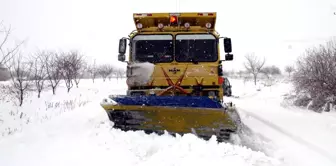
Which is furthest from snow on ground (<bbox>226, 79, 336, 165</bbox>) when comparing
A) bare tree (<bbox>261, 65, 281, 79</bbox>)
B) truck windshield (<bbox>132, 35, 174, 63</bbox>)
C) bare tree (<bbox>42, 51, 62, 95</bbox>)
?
bare tree (<bbox>261, 65, 281, 79</bbox>)

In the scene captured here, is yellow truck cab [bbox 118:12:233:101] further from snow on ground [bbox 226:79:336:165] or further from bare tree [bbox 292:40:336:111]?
bare tree [bbox 292:40:336:111]

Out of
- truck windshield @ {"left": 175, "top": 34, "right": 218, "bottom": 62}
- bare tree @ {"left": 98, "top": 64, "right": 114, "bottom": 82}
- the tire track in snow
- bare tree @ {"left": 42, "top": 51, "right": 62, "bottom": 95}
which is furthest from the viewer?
bare tree @ {"left": 98, "top": 64, "right": 114, "bottom": 82}

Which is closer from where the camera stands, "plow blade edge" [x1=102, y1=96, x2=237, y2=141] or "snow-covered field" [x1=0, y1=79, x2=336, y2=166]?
"snow-covered field" [x1=0, y1=79, x2=336, y2=166]

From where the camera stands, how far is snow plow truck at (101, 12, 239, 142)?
5500 millimetres

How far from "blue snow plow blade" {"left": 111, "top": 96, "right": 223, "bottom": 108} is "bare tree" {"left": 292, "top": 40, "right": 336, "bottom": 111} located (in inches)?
328

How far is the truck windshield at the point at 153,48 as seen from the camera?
7559 mm

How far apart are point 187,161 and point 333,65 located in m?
9.89

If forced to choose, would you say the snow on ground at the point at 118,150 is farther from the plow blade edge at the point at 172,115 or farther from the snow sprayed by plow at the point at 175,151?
the plow blade edge at the point at 172,115

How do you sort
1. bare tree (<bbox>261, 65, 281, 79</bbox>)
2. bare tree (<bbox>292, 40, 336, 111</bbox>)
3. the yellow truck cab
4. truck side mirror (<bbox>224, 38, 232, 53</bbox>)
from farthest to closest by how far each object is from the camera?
bare tree (<bbox>261, 65, 281, 79</bbox>) → bare tree (<bbox>292, 40, 336, 111</bbox>) → truck side mirror (<bbox>224, 38, 232, 53</bbox>) → the yellow truck cab

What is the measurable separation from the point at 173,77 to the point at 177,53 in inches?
29.8

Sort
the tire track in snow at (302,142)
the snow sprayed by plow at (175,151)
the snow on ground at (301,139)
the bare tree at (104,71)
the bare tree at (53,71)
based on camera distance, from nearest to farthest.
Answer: the snow sprayed by plow at (175,151), the snow on ground at (301,139), the tire track in snow at (302,142), the bare tree at (53,71), the bare tree at (104,71)

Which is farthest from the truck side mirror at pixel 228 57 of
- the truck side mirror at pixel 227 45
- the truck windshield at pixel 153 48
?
the truck windshield at pixel 153 48

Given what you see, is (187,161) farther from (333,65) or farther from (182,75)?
(333,65)

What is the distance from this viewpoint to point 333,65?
38.4 ft
